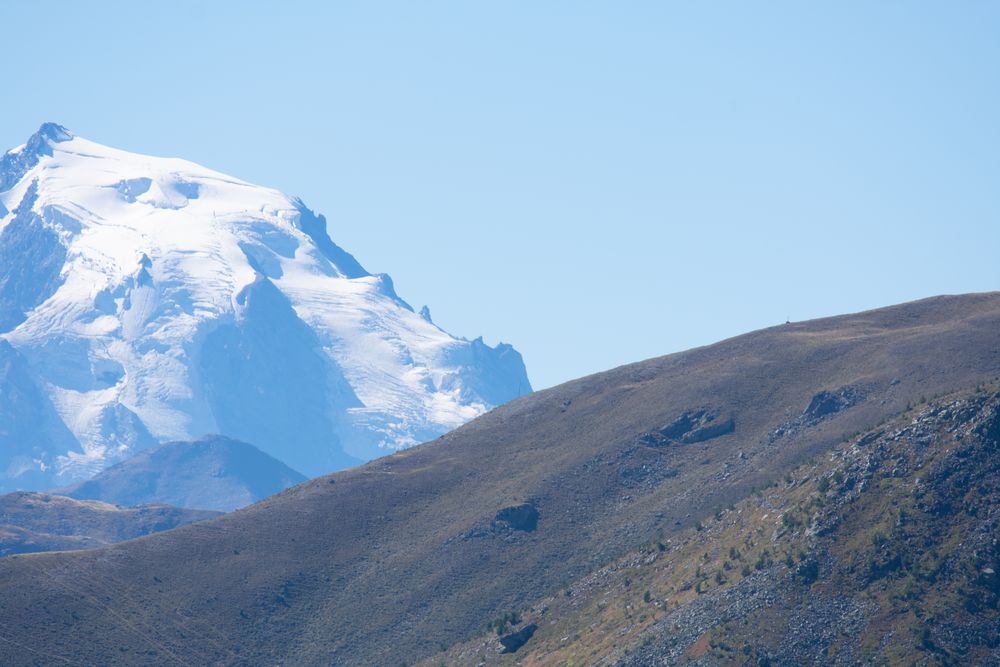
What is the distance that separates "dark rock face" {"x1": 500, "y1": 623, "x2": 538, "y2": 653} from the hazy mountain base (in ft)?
5.56

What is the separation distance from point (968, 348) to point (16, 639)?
392 feet

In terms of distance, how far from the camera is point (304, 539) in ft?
652

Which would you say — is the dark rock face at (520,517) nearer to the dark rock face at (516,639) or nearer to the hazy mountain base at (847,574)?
the dark rock face at (516,639)

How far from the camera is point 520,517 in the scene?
188250 millimetres

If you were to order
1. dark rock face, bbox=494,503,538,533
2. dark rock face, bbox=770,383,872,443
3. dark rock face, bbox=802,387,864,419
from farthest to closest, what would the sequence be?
dark rock face, bbox=494,503,538,533 → dark rock face, bbox=802,387,864,419 → dark rock face, bbox=770,383,872,443

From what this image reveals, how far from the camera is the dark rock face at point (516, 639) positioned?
14162cm

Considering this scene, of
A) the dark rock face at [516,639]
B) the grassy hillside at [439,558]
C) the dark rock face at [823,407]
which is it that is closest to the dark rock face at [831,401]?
the dark rock face at [823,407]

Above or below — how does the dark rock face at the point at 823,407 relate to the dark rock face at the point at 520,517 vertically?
above

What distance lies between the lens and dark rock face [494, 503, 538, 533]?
613 feet

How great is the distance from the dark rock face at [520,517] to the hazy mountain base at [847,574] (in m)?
46.1

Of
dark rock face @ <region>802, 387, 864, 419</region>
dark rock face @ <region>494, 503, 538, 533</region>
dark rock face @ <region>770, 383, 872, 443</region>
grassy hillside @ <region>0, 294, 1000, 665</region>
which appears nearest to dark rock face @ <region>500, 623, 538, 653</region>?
grassy hillside @ <region>0, 294, 1000, 665</region>

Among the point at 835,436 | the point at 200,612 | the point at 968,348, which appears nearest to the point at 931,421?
the point at 835,436

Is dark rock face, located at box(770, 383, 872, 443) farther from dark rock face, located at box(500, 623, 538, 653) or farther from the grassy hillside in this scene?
dark rock face, located at box(500, 623, 538, 653)

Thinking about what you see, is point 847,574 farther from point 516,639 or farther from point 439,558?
point 439,558
